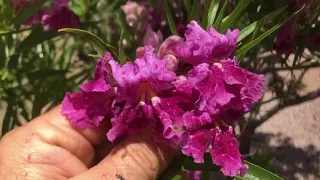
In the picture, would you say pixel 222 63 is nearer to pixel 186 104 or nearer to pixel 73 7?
pixel 186 104

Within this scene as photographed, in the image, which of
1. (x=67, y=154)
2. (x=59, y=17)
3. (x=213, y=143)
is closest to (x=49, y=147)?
(x=67, y=154)

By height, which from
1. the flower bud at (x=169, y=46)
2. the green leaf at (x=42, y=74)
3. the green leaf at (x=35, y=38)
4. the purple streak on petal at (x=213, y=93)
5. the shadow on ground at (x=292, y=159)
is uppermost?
the flower bud at (x=169, y=46)

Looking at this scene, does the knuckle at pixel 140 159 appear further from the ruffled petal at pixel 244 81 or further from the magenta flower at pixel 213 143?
the ruffled petal at pixel 244 81

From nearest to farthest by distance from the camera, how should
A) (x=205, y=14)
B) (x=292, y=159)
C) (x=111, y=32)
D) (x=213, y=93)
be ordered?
(x=213, y=93) → (x=205, y=14) → (x=111, y=32) → (x=292, y=159)

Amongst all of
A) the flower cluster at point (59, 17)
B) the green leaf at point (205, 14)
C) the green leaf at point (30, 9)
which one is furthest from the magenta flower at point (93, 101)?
the flower cluster at point (59, 17)

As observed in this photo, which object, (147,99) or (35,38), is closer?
(147,99)

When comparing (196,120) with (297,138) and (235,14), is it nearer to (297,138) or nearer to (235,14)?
(235,14)
